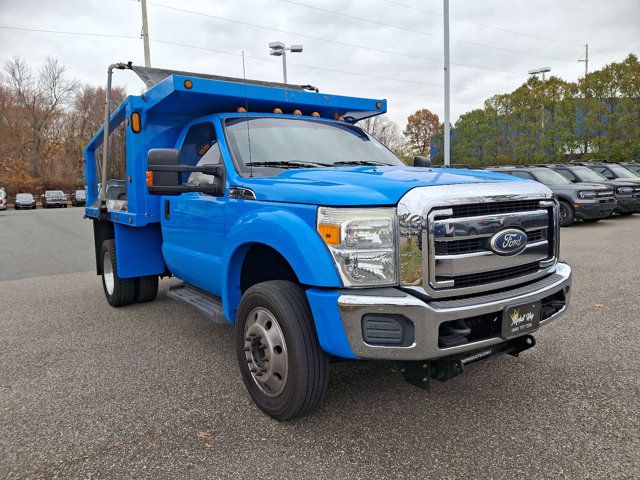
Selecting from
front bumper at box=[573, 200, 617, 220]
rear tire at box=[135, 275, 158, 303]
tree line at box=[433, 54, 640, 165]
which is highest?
tree line at box=[433, 54, 640, 165]

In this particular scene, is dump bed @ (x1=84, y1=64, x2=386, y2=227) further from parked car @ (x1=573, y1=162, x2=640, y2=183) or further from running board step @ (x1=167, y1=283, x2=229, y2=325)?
parked car @ (x1=573, y1=162, x2=640, y2=183)

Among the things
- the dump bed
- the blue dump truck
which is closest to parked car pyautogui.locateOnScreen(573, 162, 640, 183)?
the dump bed

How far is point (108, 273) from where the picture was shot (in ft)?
20.4

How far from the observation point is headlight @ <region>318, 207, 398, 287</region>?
104 inches

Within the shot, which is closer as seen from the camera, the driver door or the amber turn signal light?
the amber turn signal light

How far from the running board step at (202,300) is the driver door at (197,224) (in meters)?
0.12

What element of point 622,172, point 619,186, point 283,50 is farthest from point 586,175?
point 283,50

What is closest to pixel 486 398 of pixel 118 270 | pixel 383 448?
pixel 383 448

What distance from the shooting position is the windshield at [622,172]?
53.6 feet

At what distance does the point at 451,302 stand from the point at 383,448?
93 centimetres

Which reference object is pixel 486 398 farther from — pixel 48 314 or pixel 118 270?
pixel 48 314

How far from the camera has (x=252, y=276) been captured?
3738 mm

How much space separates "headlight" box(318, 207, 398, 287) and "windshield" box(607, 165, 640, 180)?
16.8 metres

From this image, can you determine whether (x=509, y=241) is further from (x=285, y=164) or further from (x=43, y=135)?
(x=43, y=135)
